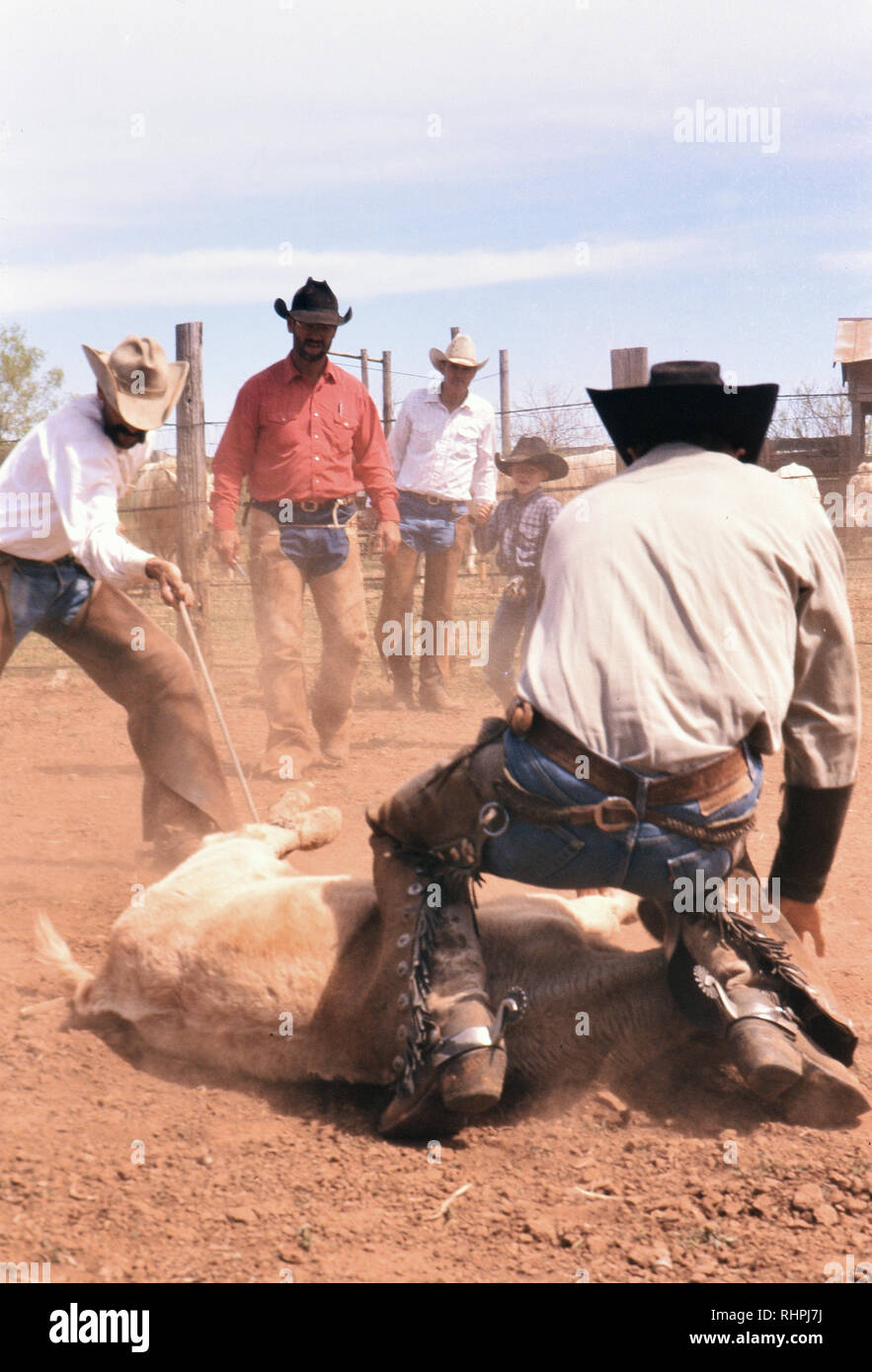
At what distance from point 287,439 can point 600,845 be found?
16.1 feet

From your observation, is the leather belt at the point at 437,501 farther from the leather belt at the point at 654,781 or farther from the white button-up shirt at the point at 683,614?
the leather belt at the point at 654,781

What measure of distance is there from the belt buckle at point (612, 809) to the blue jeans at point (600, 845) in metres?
0.01

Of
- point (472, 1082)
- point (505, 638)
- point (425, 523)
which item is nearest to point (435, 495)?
point (425, 523)

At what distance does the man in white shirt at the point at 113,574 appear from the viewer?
484 centimetres

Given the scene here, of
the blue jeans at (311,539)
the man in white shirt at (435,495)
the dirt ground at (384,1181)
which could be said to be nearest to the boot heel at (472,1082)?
the dirt ground at (384,1181)

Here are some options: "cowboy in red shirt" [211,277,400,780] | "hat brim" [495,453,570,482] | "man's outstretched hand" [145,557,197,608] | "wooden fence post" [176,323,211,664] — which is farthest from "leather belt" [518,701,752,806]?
"wooden fence post" [176,323,211,664]

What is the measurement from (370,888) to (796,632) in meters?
1.43

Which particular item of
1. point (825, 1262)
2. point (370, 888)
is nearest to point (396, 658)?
point (370, 888)

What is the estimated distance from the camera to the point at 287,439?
7.41m

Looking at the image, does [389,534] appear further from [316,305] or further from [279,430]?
[316,305]

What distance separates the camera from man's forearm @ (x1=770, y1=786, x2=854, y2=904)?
341 centimetres

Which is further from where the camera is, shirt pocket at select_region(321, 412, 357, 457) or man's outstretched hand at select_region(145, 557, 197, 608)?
shirt pocket at select_region(321, 412, 357, 457)

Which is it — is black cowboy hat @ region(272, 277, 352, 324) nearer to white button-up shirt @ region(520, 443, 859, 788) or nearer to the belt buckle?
white button-up shirt @ region(520, 443, 859, 788)

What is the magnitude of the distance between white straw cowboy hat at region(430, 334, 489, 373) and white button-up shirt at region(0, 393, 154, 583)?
4.34m
